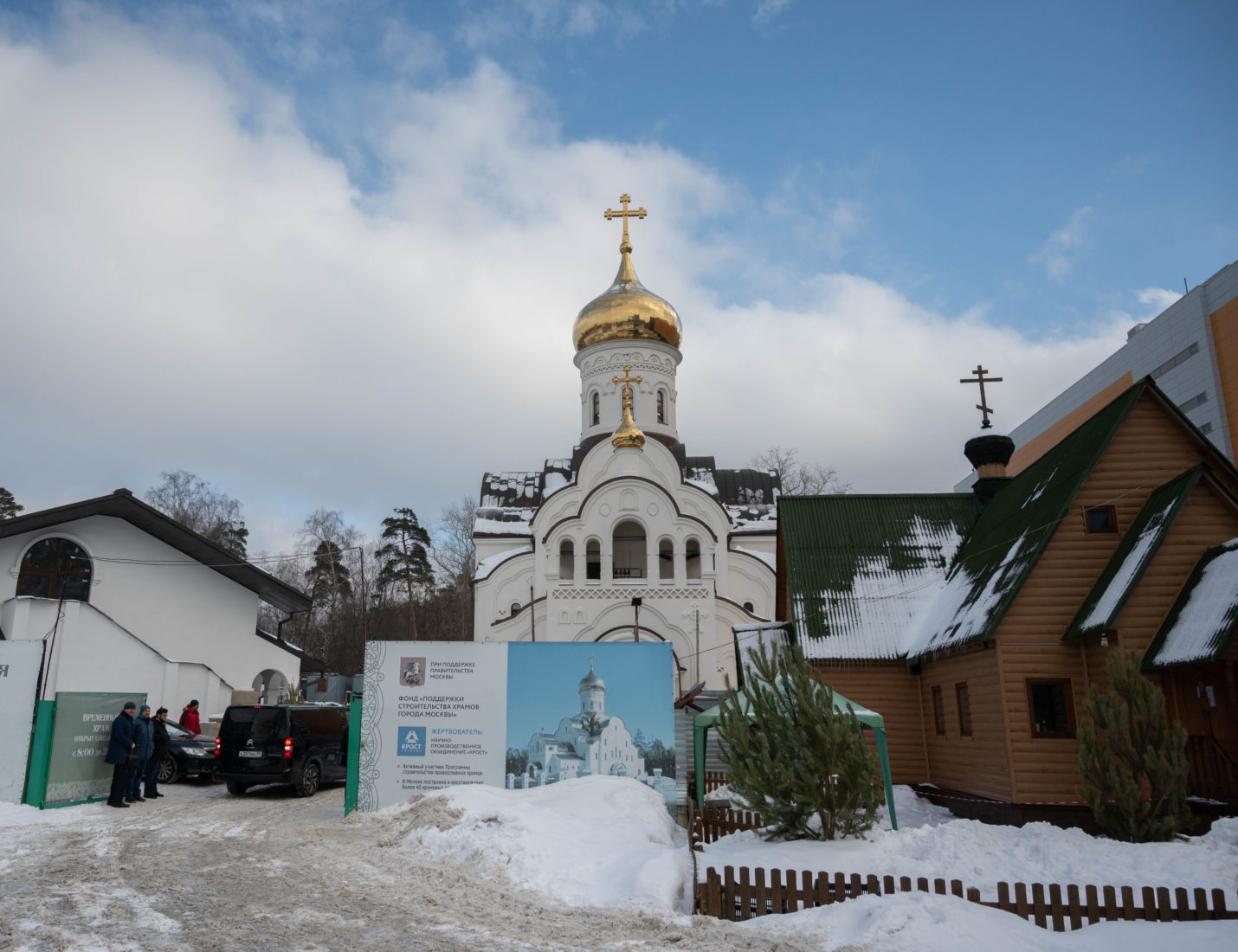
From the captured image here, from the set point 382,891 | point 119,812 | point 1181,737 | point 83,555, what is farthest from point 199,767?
point 1181,737

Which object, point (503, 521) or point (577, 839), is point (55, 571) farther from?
point (577, 839)

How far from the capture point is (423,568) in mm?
52875

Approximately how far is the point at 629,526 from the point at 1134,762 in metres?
24.3

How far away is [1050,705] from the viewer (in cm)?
1303

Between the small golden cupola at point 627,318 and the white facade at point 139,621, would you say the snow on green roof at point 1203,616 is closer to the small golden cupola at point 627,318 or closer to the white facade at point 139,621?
the white facade at point 139,621

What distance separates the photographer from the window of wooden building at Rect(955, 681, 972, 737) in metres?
14.4

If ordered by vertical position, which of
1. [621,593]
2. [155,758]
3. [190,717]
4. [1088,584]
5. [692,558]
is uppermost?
[692,558]

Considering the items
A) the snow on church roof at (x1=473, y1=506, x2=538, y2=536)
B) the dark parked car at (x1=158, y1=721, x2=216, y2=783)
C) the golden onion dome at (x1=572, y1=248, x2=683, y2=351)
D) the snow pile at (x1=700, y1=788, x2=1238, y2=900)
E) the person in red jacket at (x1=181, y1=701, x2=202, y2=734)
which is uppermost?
the golden onion dome at (x1=572, y1=248, x2=683, y2=351)

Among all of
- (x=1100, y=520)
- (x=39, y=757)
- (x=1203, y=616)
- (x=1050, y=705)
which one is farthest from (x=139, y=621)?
(x=1203, y=616)

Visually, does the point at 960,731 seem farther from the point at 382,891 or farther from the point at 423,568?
the point at 423,568

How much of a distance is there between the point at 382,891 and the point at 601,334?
31162 millimetres

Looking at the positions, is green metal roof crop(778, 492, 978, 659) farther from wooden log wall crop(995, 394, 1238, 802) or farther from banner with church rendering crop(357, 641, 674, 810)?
banner with church rendering crop(357, 641, 674, 810)

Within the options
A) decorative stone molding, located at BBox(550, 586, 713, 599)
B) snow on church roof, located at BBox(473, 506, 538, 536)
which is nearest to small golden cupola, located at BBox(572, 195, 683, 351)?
snow on church roof, located at BBox(473, 506, 538, 536)

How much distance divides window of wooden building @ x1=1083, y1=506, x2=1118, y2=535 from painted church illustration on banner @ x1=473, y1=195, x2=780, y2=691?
510 inches
